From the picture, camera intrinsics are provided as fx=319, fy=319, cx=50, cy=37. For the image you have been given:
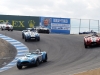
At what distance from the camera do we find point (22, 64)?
2000 centimetres

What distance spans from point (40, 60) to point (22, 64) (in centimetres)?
168

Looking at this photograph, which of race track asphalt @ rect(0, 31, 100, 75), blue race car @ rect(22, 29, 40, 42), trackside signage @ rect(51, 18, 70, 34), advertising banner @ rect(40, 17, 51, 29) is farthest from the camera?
trackside signage @ rect(51, 18, 70, 34)

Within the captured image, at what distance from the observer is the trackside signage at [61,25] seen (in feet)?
159

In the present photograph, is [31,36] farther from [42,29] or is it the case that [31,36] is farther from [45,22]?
Result: [45,22]

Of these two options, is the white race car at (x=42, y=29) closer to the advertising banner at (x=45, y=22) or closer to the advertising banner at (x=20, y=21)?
the advertising banner at (x=45, y=22)

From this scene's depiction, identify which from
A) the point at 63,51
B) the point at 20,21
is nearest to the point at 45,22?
the point at 20,21

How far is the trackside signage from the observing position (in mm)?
48375

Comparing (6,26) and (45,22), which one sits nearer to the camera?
(6,26)

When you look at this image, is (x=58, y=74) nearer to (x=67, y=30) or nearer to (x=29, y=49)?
(x=29, y=49)

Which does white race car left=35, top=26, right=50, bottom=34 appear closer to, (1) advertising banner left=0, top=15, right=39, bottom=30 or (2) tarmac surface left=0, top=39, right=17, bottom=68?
(1) advertising banner left=0, top=15, right=39, bottom=30

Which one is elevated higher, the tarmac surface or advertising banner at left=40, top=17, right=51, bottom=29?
advertising banner at left=40, top=17, right=51, bottom=29

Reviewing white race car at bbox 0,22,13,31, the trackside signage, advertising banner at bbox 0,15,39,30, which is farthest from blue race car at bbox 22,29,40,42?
the trackside signage

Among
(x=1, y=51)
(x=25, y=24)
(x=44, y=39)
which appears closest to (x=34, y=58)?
(x=1, y=51)

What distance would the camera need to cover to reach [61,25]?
4888cm
